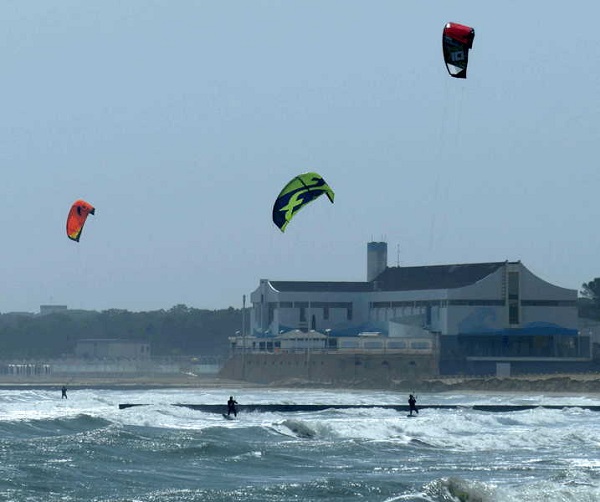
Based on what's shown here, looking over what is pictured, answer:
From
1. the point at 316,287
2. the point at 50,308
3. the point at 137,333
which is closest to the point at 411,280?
the point at 316,287

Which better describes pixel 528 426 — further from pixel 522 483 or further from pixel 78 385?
pixel 78 385

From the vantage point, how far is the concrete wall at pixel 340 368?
300 feet

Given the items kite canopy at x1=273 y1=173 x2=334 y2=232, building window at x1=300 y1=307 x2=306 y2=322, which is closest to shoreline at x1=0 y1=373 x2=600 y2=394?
building window at x1=300 y1=307 x2=306 y2=322

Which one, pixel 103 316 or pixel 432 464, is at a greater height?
pixel 103 316

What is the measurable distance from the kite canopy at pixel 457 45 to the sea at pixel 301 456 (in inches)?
357

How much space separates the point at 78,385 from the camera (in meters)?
99.8

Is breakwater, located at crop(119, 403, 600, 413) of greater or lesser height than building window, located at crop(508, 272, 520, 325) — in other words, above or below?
below

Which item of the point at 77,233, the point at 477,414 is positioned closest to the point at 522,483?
the point at 477,414

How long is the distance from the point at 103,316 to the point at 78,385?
5393 centimetres

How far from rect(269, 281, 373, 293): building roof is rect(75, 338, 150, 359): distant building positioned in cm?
3084

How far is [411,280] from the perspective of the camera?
99.7 m

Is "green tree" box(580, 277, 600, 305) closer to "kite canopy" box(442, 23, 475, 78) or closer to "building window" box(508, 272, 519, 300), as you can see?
"building window" box(508, 272, 519, 300)

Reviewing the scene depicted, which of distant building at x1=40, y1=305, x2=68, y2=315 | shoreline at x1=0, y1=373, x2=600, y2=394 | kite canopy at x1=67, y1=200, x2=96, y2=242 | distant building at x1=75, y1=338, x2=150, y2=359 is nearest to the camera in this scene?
kite canopy at x1=67, y1=200, x2=96, y2=242

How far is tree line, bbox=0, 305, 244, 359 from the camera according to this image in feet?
468
